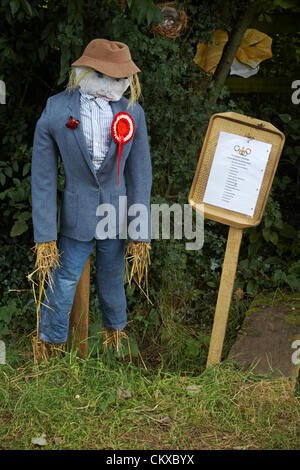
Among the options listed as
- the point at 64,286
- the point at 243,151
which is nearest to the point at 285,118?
the point at 243,151

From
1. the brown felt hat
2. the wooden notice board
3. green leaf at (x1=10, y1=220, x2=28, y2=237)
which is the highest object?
the brown felt hat

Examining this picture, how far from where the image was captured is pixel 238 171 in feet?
10.6

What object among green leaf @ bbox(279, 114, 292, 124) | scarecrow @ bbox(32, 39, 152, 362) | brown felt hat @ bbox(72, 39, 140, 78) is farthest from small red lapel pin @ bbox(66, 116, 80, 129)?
green leaf @ bbox(279, 114, 292, 124)

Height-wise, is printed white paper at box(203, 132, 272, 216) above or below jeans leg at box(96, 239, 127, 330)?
above

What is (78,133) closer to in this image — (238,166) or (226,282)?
(238,166)

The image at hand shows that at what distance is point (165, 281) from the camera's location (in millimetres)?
4297

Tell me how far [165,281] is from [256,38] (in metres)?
1.95

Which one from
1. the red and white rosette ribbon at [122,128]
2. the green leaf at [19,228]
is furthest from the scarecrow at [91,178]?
the green leaf at [19,228]

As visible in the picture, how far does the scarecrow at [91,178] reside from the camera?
2939mm

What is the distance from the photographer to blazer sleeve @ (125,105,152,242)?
3.13 m

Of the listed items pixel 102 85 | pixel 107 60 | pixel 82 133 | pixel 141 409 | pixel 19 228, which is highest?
pixel 107 60

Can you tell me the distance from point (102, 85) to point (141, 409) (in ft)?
5.28

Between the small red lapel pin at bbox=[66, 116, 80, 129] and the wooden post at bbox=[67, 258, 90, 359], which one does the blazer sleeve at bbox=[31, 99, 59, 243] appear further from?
the wooden post at bbox=[67, 258, 90, 359]

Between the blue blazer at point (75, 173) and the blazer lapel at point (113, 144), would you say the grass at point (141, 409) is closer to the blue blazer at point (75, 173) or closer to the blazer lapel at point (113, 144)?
the blue blazer at point (75, 173)
